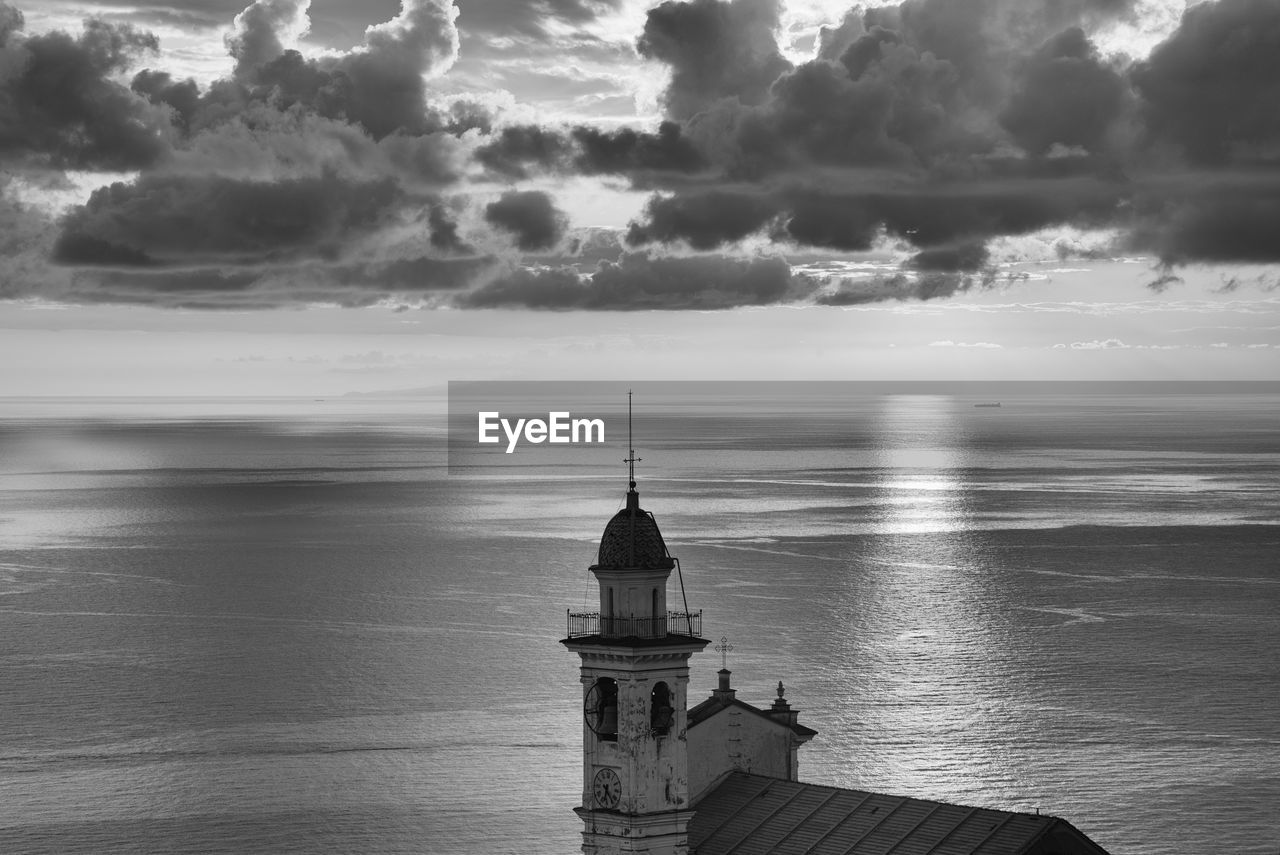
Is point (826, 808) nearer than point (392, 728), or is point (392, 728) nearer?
point (826, 808)

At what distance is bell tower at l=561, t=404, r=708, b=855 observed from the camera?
48188mm

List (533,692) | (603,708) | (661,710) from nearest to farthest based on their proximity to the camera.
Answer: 1. (661,710)
2. (603,708)
3. (533,692)

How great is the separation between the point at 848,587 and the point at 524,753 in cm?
6742

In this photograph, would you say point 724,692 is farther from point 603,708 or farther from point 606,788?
point 606,788

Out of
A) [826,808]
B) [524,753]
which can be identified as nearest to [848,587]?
[524,753]

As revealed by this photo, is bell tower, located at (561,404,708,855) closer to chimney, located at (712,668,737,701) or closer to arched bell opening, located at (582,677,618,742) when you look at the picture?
arched bell opening, located at (582,677,618,742)

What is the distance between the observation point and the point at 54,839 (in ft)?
267

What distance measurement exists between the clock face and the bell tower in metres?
0.02

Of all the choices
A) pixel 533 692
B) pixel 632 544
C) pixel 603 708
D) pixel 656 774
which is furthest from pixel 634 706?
pixel 533 692

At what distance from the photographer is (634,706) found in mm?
48344

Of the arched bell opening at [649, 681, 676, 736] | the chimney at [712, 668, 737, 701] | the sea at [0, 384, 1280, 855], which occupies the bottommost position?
the sea at [0, 384, 1280, 855]

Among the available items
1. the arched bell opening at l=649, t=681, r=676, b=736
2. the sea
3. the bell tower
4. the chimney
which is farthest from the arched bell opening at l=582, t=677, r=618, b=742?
the sea

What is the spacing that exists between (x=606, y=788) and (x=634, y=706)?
7.01ft

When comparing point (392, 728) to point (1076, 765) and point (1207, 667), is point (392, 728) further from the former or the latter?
point (1207, 667)
